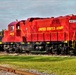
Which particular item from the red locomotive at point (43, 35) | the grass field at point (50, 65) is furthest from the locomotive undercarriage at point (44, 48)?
the grass field at point (50, 65)

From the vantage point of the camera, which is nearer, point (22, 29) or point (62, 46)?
point (62, 46)

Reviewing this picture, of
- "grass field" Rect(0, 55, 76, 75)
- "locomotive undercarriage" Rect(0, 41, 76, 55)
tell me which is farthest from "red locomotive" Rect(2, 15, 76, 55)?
"grass field" Rect(0, 55, 76, 75)

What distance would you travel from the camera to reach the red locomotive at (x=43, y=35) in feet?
92.2

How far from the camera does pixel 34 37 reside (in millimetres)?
31953

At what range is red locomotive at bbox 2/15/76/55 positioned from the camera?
28.1m

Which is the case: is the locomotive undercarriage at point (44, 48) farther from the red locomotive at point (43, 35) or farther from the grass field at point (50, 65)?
the grass field at point (50, 65)

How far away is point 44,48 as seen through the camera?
3067 centimetres

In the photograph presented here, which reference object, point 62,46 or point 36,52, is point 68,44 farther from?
point 36,52

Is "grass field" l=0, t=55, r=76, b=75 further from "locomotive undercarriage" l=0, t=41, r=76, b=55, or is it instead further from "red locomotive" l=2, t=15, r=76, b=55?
"red locomotive" l=2, t=15, r=76, b=55

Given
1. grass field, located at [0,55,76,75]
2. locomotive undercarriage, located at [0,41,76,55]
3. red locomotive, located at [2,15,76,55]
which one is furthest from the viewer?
red locomotive, located at [2,15,76,55]

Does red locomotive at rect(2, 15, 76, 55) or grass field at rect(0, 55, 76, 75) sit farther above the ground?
red locomotive at rect(2, 15, 76, 55)

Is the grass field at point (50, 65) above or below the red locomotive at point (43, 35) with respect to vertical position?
below

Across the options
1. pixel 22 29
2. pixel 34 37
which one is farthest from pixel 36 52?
pixel 22 29

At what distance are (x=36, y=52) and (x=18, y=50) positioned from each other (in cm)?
330
